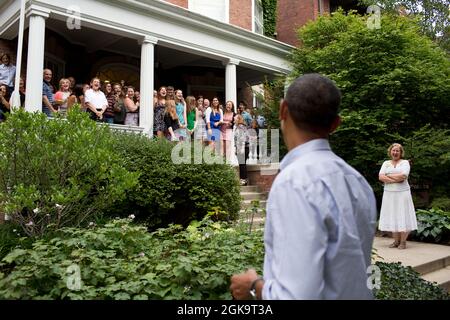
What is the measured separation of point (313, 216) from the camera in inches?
52.2

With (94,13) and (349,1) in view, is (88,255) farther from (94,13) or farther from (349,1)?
(349,1)

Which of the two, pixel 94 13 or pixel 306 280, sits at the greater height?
pixel 94 13

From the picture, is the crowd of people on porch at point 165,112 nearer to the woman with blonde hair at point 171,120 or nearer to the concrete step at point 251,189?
the woman with blonde hair at point 171,120

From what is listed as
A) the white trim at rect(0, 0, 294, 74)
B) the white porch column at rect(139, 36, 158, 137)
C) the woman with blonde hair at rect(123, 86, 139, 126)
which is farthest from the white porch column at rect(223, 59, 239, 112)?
the woman with blonde hair at rect(123, 86, 139, 126)

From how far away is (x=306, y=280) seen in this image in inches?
50.5

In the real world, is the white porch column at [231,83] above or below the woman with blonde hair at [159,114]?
above

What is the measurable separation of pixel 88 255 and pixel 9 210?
1880 mm

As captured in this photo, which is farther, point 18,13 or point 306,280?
point 18,13

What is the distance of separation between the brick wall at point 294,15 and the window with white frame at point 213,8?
4808 millimetres

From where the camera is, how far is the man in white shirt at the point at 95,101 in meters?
8.56

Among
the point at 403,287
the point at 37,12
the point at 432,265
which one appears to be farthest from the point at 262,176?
the point at 403,287

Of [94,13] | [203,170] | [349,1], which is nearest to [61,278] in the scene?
[203,170]

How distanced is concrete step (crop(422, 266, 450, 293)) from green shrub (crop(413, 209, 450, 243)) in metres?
1.71

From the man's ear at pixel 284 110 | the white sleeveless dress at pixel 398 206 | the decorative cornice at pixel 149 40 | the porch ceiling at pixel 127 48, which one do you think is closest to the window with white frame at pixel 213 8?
the porch ceiling at pixel 127 48
